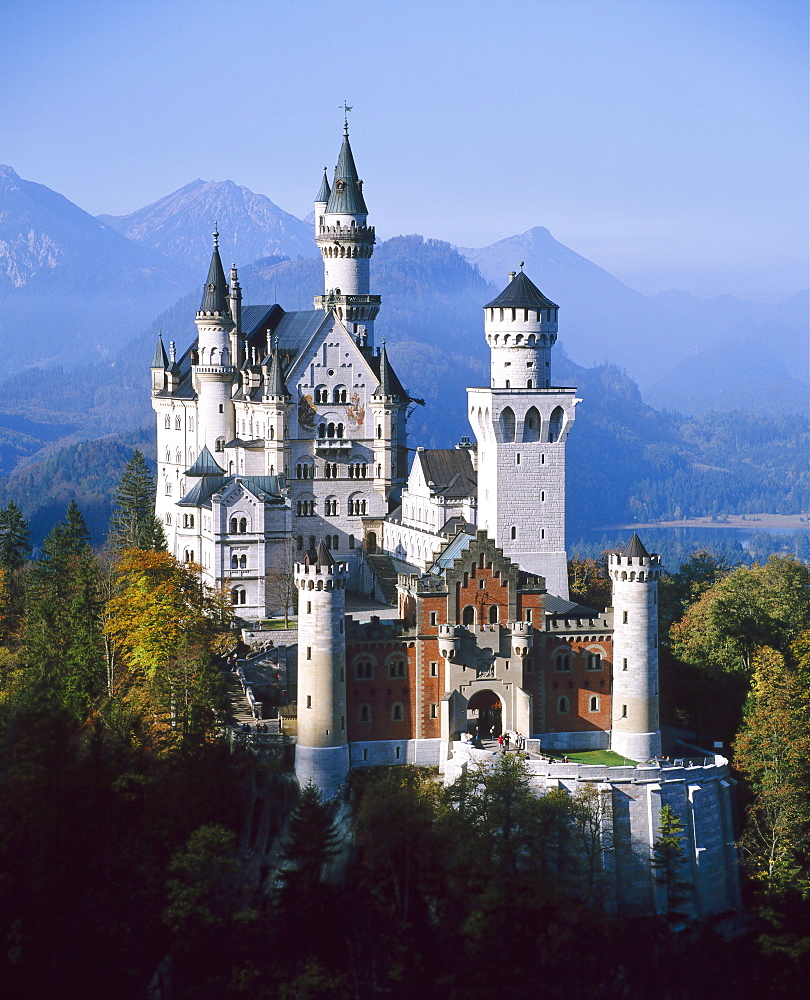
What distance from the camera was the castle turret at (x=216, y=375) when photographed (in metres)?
106

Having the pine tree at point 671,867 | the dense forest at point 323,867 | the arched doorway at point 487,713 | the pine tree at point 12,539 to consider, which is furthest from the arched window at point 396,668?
the pine tree at point 12,539

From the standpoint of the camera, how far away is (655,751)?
74.9 meters

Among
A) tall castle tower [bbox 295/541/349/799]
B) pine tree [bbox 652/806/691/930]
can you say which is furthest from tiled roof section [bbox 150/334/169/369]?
pine tree [bbox 652/806/691/930]

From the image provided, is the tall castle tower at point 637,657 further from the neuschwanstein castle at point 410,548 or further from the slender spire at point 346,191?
the slender spire at point 346,191

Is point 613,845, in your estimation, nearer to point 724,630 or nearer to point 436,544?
point 724,630

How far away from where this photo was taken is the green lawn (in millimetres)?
73125

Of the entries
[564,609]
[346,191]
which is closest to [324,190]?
[346,191]

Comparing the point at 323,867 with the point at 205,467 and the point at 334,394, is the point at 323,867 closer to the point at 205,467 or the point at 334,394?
the point at 205,467

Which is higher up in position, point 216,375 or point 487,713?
point 216,375

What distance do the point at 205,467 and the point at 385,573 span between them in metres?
11.9

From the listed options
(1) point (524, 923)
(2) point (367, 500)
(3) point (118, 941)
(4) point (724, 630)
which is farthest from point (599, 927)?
(2) point (367, 500)

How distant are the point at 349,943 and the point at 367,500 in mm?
44673

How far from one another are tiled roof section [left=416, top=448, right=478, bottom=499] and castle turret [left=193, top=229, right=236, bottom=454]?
1600 cm

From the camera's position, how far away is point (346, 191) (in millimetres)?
111125
